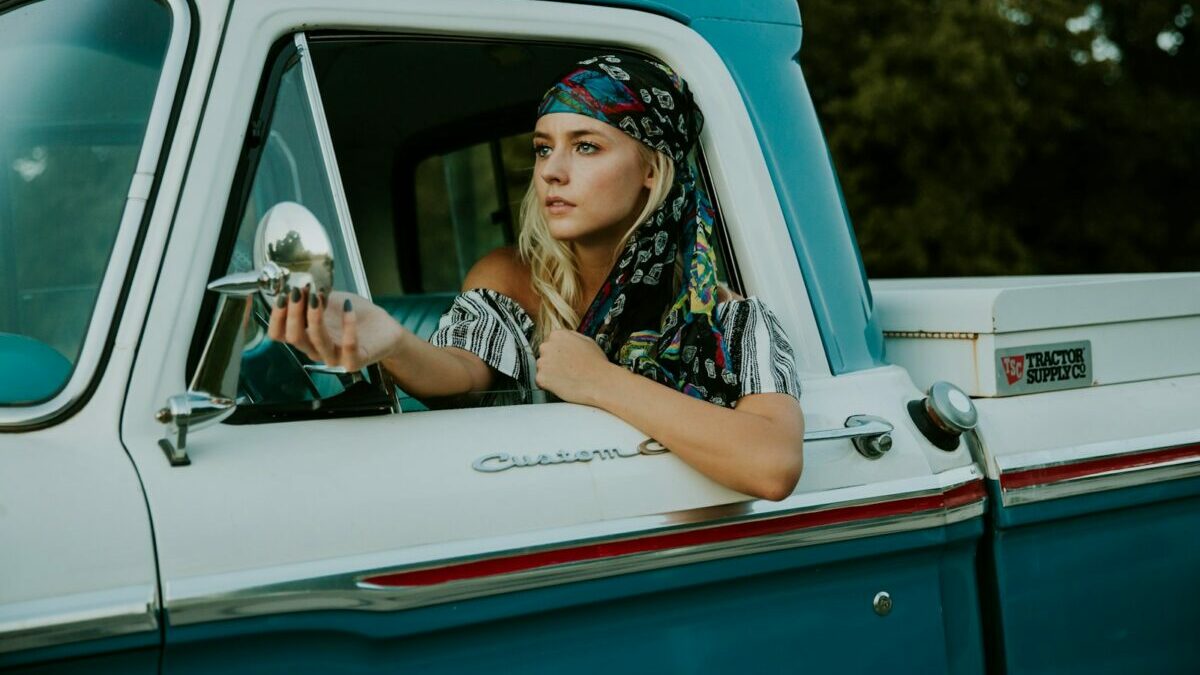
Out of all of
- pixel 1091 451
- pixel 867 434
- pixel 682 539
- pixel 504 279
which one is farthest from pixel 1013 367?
pixel 504 279

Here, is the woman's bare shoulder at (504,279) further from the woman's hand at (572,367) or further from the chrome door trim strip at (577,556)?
the chrome door trim strip at (577,556)

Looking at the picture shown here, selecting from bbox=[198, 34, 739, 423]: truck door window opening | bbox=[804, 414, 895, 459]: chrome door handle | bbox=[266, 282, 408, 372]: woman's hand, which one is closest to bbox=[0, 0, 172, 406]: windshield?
bbox=[198, 34, 739, 423]: truck door window opening

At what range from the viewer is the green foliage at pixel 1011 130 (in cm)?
1125

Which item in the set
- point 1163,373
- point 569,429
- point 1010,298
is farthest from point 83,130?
point 1163,373

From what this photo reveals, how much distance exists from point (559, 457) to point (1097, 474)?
101 centimetres

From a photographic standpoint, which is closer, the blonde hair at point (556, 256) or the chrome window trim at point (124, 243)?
the chrome window trim at point (124, 243)

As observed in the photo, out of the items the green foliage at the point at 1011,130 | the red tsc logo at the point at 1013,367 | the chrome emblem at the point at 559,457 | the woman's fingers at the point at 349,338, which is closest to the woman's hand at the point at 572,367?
the chrome emblem at the point at 559,457

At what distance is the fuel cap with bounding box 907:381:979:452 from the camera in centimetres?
197

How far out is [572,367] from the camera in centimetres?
188

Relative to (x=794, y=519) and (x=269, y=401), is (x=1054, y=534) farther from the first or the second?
(x=269, y=401)

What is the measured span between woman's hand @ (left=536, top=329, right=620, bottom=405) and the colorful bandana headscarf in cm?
15

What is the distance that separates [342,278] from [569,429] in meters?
0.40

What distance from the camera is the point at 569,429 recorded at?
176cm

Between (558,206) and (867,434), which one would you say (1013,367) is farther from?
(558,206)
